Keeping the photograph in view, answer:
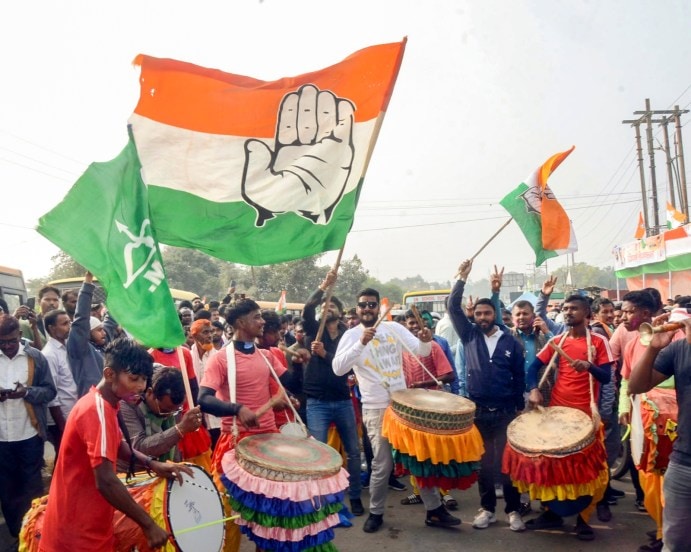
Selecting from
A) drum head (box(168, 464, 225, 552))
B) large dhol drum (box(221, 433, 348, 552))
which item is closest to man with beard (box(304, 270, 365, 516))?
large dhol drum (box(221, 433, 348, 552))

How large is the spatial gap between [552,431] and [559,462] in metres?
0.32

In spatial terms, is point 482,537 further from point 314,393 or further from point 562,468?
point 314,393

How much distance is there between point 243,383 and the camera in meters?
4.56

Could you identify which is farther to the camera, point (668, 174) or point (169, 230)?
point (668, 174)

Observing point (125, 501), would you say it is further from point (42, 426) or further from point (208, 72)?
point (208, 72)

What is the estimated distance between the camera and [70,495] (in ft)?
9.85

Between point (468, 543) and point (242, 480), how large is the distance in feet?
8.16

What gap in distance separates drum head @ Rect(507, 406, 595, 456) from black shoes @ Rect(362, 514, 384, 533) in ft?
4.85

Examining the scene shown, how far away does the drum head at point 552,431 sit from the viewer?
5.04 metres

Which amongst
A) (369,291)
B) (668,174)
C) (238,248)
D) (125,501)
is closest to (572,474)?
(369,291)

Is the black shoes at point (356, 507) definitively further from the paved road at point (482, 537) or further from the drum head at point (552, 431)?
the drum head at point (552, 431)

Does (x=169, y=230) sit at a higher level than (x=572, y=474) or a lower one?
higher

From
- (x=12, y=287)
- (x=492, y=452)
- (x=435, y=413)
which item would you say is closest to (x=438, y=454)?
(x=435, y=413)

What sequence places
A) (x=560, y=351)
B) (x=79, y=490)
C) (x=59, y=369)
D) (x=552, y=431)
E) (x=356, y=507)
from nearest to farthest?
(x=79, y=490) → (x=552, y=431) → (x=560, y=351) → (x=59, y=369) → (x=356, y=507)
